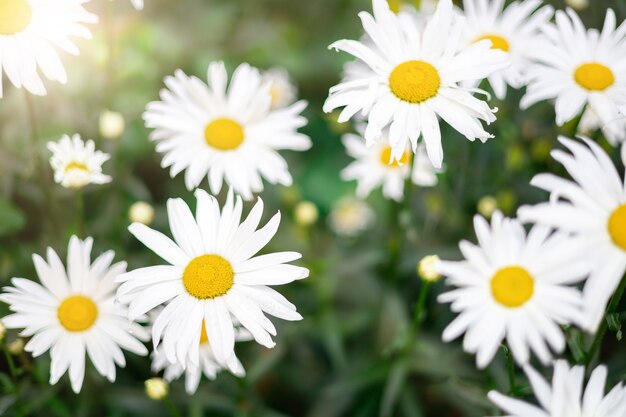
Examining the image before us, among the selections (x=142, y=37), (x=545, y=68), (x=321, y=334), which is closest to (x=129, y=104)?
(x=142, y=37)

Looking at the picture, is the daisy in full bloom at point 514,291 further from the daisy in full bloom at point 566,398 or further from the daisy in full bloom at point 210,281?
the daisy in full bloom at point 210,281

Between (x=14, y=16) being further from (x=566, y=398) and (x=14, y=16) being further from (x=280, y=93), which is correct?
(x=566, y=398)

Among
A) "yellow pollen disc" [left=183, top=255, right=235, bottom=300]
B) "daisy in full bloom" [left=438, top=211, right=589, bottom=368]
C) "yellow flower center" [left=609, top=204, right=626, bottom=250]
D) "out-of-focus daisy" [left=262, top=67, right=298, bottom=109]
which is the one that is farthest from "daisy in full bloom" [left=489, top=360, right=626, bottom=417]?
"out-of-focus daisy" [left=262, top=67, right=298, bottom=109]

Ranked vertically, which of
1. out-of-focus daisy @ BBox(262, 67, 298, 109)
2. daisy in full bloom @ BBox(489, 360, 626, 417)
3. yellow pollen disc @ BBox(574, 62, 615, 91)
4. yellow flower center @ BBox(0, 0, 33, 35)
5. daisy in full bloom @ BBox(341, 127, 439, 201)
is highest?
out-of-focus daisy @ BBox(262, 67, 298, 109)

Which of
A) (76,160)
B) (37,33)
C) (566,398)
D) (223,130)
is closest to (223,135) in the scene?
(223,130)

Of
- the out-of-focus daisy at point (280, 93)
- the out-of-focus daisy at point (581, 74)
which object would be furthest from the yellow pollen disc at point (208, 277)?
the out-of-focus daisy at point (280, 93)

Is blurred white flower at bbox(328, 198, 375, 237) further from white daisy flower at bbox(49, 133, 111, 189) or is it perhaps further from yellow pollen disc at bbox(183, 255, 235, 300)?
yellow pollen disc at bbox(183, 255, 235, 300)
